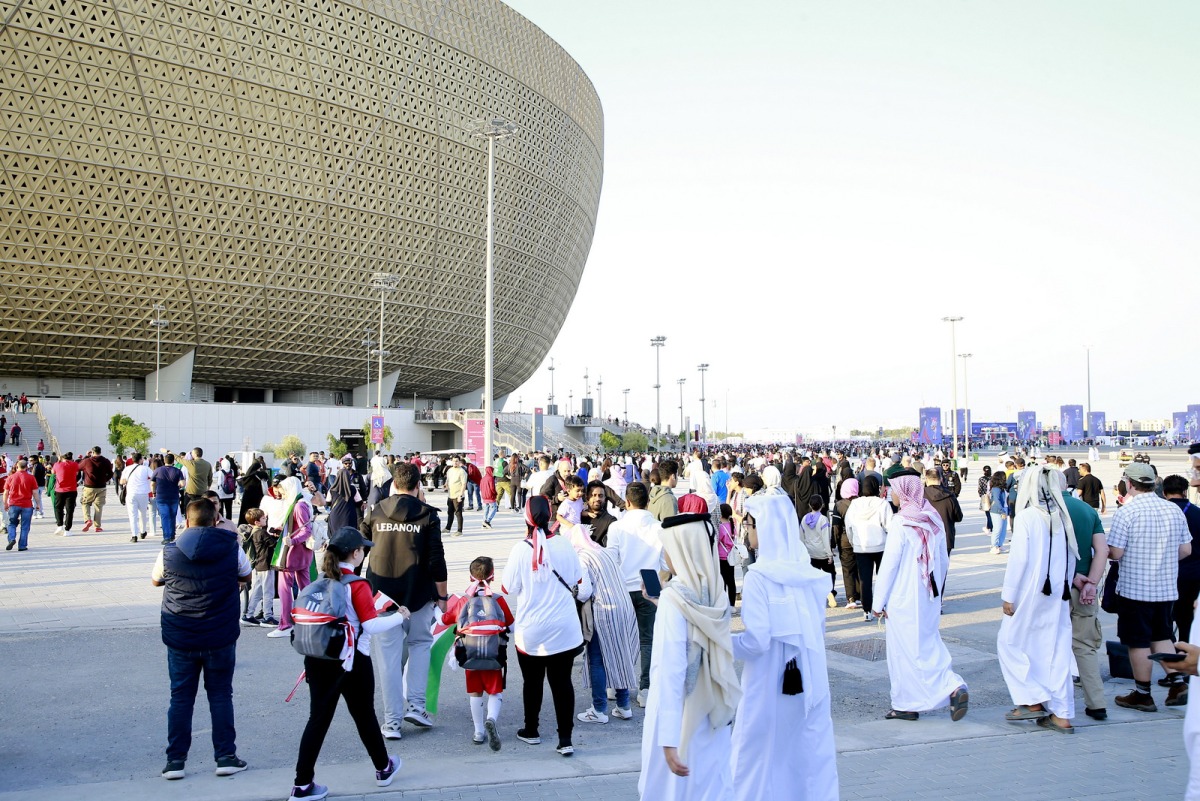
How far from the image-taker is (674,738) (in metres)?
3.19

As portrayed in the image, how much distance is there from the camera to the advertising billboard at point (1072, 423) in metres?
73.3

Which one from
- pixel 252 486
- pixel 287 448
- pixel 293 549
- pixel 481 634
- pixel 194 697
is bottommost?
pixel 194 697

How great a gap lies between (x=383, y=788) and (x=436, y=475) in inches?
1050

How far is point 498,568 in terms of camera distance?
40.6 feet

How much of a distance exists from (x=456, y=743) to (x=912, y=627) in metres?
3.00

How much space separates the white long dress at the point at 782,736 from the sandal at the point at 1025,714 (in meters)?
2.61

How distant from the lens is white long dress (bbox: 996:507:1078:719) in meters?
5.61

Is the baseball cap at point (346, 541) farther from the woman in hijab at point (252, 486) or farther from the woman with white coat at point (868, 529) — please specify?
the woman in hijab at point (252, 486)

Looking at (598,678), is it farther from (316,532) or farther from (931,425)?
(931,425)

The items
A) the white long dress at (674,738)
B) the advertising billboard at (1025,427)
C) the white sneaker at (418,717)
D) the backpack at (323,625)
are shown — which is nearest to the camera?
the white long dress at (674,738)

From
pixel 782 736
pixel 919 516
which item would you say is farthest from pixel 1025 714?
pixel 782 736

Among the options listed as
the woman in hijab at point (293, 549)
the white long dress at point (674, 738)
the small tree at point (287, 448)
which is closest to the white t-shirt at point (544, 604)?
A: the white long dress at point (674, 738)

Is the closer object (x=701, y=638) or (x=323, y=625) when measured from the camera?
(x=701, y=638)

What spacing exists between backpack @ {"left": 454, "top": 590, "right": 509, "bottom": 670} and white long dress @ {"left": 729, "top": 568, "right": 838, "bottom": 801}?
1926 millimetres
